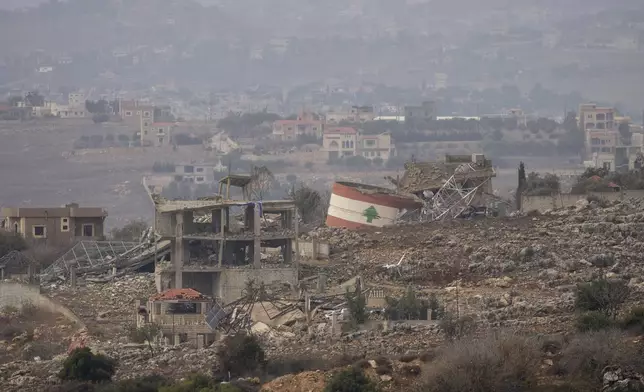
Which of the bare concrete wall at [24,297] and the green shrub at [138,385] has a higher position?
the green shrub at [138,385]

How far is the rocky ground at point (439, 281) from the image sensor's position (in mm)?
23953

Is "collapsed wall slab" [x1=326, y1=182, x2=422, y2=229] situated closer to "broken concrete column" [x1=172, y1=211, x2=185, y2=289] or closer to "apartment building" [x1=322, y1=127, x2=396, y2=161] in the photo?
"broken concrete column" [x1=172, y1=211, x2=185, y2=289]

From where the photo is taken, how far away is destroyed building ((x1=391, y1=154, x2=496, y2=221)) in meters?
34.2

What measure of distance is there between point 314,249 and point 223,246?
191 cm

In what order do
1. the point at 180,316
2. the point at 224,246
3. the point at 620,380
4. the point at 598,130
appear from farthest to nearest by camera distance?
the point at 598,130, the point at 224,246, the point at 180,316, the point at 620,380

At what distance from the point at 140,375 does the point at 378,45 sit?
154 m

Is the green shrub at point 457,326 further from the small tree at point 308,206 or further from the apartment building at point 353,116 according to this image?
the apartment building at point 353,116

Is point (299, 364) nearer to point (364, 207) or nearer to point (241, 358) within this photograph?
point (241, 358)

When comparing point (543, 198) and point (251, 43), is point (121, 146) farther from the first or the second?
point (251, 43)

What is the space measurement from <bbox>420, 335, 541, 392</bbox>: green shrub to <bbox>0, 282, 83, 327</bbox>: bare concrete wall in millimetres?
8611

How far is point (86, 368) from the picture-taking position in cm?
2322

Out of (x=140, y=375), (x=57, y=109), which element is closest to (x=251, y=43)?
(x=57, y=109)

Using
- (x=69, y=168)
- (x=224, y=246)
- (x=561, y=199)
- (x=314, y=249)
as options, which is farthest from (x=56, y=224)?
(x=69, y=168)

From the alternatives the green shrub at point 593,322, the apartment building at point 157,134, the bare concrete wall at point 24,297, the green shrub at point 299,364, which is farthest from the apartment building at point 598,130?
the green shrub at point 299,364
